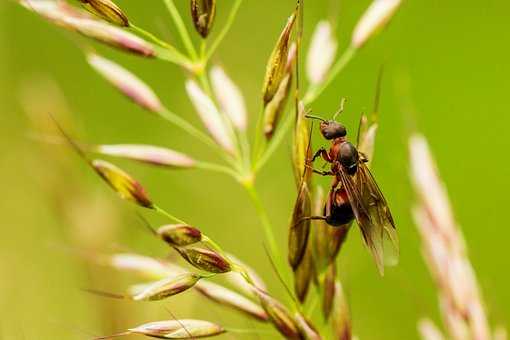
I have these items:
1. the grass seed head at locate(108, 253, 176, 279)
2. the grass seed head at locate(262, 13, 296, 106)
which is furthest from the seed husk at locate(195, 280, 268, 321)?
the grass seed head at locate(262, 13, 296, 106)

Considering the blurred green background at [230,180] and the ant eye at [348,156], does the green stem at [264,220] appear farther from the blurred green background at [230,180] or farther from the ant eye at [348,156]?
the blurred green background at [230,180]

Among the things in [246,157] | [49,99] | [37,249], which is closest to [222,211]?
[37,249]

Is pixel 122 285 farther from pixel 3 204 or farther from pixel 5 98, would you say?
pixel 5 98

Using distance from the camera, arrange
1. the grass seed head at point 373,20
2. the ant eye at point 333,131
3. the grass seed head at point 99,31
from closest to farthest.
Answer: the grass seed head at point 99,31 → the grass seed head at point 373,20 → the ant eye at point 333,131

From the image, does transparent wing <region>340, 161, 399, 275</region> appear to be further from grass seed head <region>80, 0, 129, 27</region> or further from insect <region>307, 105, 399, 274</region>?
grass seed head <region>80, 0, 129, 27</region>

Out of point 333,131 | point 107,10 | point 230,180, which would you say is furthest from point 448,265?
point 230,180

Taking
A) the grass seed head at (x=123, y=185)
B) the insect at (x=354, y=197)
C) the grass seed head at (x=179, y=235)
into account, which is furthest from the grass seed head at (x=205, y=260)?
the insect at (x=354, y=197)
